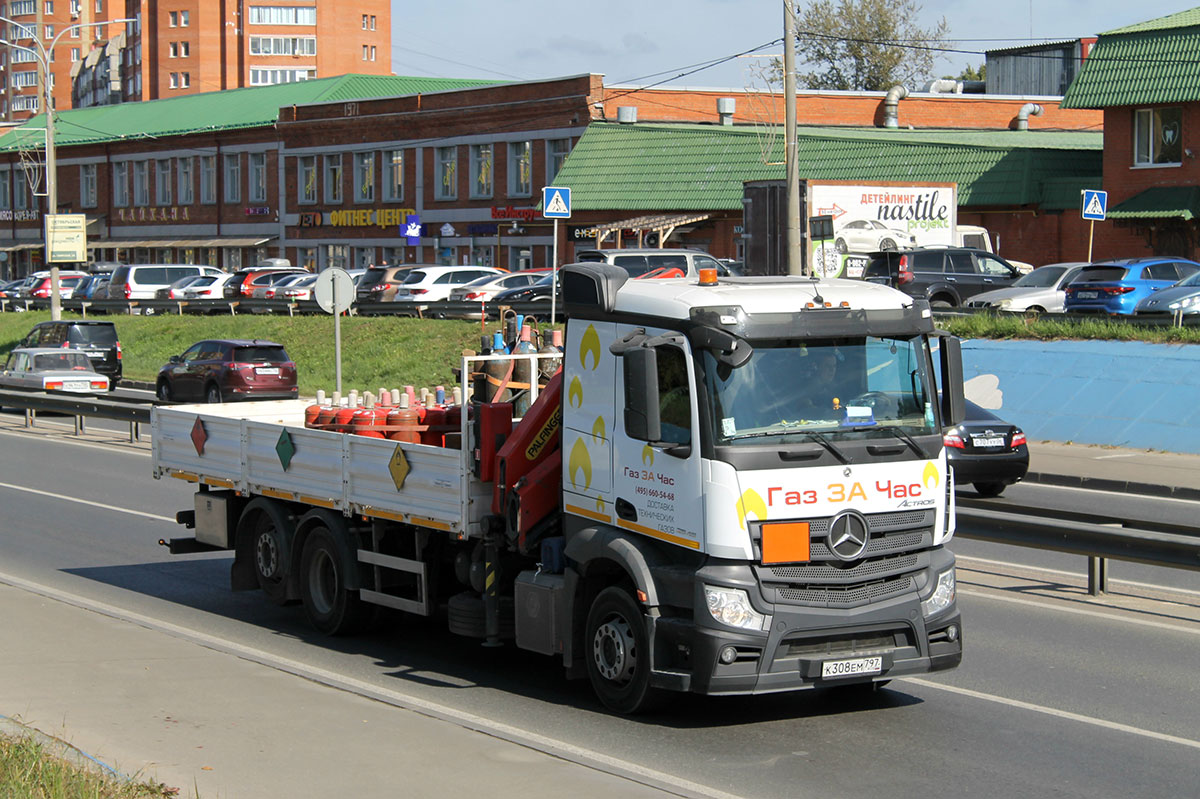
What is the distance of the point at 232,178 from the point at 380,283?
33.9m

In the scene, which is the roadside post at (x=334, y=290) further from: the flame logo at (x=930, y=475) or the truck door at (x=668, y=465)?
the flame logo at (x=930, y=475)

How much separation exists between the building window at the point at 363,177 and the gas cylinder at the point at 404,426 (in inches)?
2159

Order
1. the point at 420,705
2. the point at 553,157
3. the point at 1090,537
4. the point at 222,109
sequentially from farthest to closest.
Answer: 1. the point at 222,109
2. the point at 553,157
3. the point at 1090,537
4. the point at 420,705

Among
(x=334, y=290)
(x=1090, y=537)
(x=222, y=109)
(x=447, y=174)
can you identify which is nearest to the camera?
(x=1090, y=537)

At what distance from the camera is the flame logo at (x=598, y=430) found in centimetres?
837

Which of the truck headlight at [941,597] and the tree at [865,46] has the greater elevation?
the tree at [865,46]

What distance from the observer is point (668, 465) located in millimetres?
7840

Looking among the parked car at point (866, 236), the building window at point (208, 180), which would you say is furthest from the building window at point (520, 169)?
the building window at point (208, 180)

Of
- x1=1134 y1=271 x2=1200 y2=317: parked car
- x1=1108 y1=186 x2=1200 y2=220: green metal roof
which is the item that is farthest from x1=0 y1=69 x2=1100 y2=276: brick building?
x1=1134 y1=271 x2=1200 y2=317: parked car

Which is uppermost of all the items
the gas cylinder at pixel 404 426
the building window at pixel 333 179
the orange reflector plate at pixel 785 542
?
the building window at pixel 333 179

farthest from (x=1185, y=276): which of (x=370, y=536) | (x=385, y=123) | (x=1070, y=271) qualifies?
(x=385, y=123)

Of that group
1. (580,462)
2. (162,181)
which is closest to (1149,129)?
(580,462)

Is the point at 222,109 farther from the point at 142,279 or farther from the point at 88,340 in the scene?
the point at 88,340

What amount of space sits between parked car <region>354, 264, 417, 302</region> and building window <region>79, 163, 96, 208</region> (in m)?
46.2
